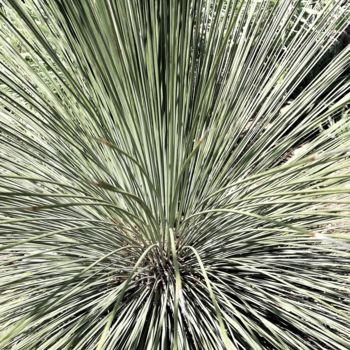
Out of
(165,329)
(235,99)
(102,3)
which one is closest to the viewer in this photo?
(102,3)

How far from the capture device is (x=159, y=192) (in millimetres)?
998

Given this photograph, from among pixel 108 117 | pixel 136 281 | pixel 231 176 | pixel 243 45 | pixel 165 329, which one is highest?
pixel 243 45

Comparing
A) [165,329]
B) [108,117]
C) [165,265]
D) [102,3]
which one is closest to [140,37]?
[102,3]

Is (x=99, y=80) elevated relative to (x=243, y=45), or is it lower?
lower

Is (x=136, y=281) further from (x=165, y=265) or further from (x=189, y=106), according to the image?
(x=189, y=106)

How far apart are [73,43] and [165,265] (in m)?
0.57

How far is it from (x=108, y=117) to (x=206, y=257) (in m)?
0.44

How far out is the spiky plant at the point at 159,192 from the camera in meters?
0.95

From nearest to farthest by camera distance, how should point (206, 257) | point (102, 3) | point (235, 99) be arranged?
1. point (102, 3)
2. point (206, 257)
3. point (235, 99)

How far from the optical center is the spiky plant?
37.5 inches

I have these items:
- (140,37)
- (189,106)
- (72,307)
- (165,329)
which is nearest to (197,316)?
(165,329)

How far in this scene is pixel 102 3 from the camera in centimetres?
87

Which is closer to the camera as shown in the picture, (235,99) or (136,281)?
(136,281)

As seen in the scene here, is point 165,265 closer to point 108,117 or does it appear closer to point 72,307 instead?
point 72,307
